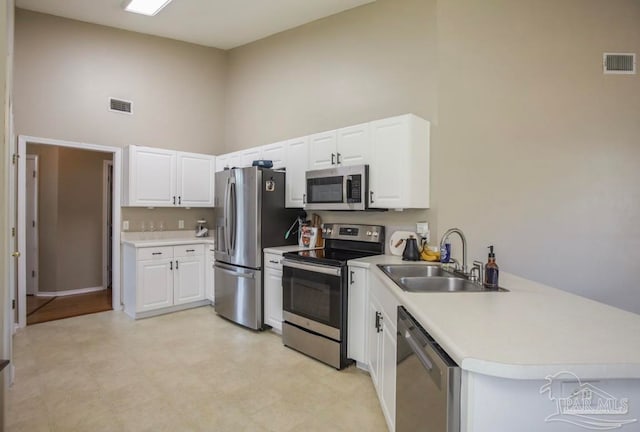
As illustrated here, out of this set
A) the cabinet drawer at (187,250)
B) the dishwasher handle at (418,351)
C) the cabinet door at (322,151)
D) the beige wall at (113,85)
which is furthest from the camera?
the cabinet drawer at (187,250)

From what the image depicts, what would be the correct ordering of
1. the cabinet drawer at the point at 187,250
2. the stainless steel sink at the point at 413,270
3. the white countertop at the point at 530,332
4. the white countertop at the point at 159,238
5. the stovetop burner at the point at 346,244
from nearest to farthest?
1. the white countertop at the point at 530,332
2. the stainless steel sink at the point at 413,270
3. the stovetop burner at the point at 346,244
4. the white countertop at the point at 159,238
5. the cabinet drawer at the point at 187,250

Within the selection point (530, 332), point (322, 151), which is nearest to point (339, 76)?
point (322, 151)

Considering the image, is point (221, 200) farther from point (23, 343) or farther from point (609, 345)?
point (609, 345)

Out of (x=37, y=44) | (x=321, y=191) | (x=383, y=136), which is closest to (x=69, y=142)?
(x=37, y=44)

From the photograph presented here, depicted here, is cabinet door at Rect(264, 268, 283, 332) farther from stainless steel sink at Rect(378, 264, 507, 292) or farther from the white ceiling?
the white ceiling

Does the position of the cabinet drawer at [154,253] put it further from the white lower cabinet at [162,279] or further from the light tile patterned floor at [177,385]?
the light tile patterned floor at [177,385]

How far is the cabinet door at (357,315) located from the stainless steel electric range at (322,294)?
0.14 feet

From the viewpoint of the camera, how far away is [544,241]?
274cm

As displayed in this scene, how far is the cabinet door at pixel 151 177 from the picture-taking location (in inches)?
167

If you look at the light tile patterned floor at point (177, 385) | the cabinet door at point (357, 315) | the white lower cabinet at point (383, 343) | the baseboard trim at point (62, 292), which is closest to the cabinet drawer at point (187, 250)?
the light tile patterned floor at point (177, 385)

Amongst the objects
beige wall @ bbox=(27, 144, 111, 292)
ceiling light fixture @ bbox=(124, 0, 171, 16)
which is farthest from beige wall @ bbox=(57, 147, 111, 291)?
ceiling light fixture @ bbox=(124, 0, 171, 16)

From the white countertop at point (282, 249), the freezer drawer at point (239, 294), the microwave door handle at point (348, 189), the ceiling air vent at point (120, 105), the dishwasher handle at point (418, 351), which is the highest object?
the ceiling air vent at point (120, 105)

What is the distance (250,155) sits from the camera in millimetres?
4348

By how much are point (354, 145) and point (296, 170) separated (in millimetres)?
846
